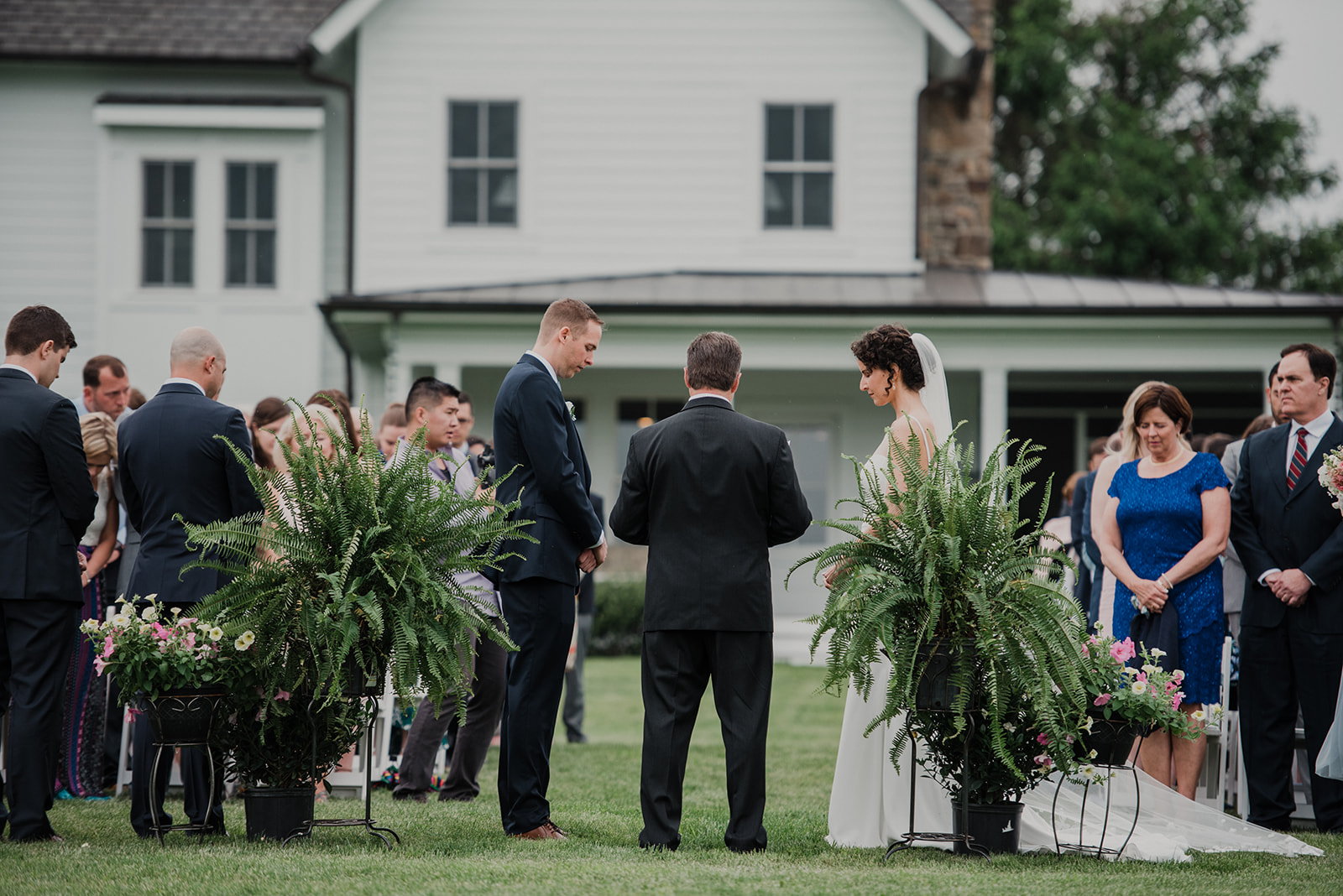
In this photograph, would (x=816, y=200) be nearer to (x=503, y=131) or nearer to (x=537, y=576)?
(x=503, y=131)

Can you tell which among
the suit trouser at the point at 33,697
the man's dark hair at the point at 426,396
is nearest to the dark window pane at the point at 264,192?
the man's dark hair at the point at 426,396

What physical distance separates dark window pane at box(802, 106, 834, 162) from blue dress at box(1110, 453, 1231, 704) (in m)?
11.0

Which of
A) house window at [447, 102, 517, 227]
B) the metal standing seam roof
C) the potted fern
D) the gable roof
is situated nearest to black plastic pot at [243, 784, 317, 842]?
the potted fern

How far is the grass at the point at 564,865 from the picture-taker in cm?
480

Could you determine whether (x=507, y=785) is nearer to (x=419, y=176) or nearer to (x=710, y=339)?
(x=710, y=339)

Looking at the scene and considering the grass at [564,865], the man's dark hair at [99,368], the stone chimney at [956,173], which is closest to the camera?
the grass at [564,865]

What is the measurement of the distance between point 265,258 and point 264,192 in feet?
2.79

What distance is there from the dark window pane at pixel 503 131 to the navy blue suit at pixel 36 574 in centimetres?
1170

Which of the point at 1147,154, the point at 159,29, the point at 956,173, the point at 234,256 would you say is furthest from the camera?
the point at 1147,154

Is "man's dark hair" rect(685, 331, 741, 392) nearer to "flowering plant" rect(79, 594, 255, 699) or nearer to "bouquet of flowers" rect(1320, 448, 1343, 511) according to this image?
"flowering plant" rect(79, 594, 255, 699)

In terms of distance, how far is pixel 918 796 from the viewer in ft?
20.1

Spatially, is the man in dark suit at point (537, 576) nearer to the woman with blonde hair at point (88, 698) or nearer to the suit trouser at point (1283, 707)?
the woman with blonde hair at point (88, 698)

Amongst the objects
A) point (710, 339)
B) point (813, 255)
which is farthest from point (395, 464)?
point (813, 255)

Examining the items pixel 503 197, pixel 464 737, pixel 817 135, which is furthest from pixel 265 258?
pixel 464 737
